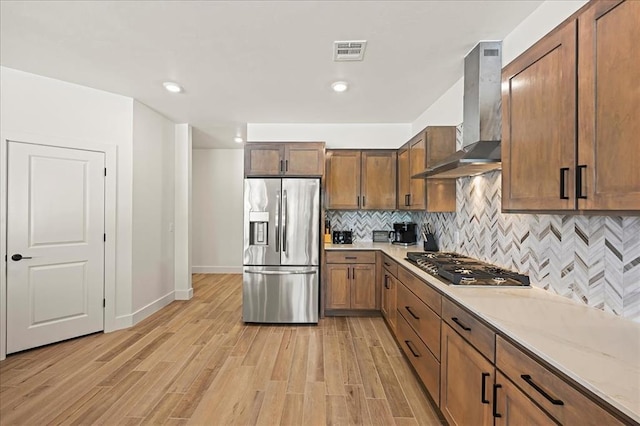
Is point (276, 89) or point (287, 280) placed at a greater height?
point (276, 89)

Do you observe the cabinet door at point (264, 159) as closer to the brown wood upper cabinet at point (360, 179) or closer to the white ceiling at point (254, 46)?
the white ceiling at point (254, 46)

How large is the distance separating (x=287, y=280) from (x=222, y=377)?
1407 mm

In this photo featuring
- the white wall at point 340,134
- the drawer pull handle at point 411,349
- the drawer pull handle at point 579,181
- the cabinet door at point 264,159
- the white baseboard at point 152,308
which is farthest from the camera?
the white wall at point 340,134

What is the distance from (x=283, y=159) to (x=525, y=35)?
8.80 ft

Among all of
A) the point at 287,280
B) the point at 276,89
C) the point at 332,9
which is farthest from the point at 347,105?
the point at 287,280

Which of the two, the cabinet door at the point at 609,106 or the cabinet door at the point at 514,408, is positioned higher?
the cabinet door at the point at 609,106

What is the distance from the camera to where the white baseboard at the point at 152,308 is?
381 cm

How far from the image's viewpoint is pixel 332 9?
6.52 feet

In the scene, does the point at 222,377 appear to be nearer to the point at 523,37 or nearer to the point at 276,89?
the point at 276,89

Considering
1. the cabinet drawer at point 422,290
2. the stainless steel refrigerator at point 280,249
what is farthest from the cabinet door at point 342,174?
the cabinet drawer at point 422,290

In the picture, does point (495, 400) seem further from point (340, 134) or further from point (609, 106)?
point (340, 134)

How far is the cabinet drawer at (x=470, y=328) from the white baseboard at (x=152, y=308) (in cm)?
360

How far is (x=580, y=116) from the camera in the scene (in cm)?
126

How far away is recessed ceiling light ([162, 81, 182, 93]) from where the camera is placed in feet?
10.4
